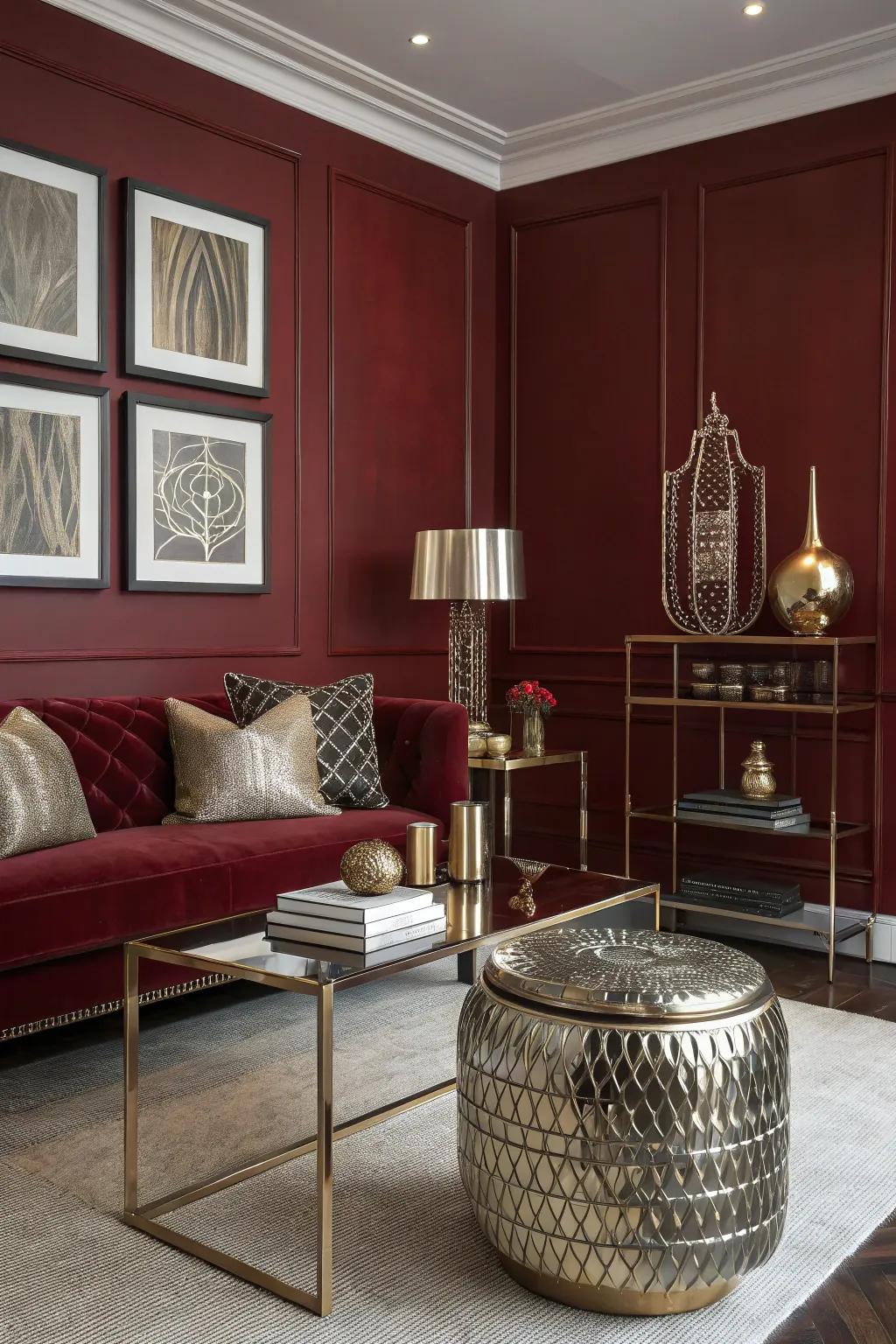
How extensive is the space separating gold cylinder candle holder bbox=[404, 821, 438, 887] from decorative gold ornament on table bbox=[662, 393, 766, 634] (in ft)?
7.14

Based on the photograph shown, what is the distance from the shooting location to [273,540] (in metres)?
4.43

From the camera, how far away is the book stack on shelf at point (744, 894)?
4.11 metres

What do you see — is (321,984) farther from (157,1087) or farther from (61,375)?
(61,375)

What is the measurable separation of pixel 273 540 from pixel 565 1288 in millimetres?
3050

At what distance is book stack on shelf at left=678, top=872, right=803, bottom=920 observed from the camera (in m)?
4.11

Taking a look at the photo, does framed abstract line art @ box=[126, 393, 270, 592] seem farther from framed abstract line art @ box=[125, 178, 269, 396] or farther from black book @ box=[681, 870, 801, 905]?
black book @ box=[681, 870, 801, 905]

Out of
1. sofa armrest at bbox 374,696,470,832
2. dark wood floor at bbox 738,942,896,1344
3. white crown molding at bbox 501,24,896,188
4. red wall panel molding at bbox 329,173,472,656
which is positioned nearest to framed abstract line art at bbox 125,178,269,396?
red wall panel molding at bbox 329,173,472,656

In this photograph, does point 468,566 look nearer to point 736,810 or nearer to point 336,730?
point 336,730

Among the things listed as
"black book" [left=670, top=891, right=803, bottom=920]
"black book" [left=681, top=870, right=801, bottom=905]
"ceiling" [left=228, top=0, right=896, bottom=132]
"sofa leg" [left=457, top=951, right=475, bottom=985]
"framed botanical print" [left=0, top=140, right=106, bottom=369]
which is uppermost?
"ceiling" [left=228, top=0, right=896, bottom=132]

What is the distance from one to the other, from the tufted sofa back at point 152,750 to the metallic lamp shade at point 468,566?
0.52 meters

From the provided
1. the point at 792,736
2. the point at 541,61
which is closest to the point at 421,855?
the point at 792,736

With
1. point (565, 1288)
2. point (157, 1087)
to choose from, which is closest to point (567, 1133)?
point (565, 1288)

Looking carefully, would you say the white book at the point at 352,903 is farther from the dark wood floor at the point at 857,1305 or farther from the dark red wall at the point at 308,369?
the dark red wall at the point at 308,369

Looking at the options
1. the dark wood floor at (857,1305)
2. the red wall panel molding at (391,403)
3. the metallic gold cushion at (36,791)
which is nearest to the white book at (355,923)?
the dark wood floor at (857,1305)
